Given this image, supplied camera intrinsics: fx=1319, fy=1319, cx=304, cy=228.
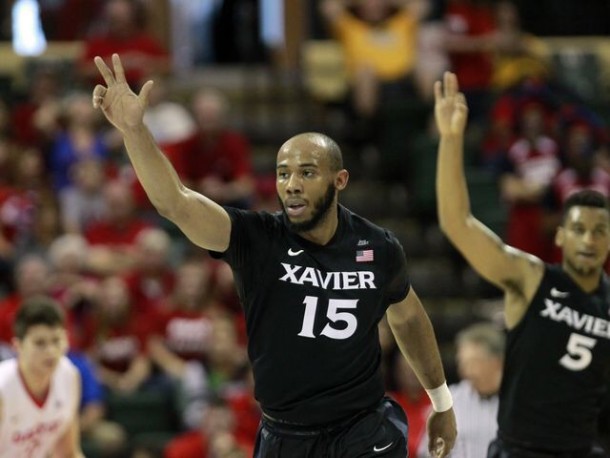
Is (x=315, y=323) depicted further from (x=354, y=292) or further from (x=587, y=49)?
(x=587, y=49)

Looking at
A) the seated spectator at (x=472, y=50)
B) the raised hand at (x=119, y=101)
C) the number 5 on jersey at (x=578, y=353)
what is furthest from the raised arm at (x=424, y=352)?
the seated spectator at (x=472, y=50)

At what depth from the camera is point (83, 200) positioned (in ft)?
37.5

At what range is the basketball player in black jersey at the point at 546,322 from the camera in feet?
20.1

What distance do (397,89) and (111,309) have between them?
400cm

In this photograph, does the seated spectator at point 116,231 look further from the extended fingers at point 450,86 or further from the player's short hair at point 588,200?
the player's short hair at point 588,200

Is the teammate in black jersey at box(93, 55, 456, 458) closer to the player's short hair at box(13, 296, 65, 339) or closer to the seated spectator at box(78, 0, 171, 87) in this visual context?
the player's short hair at box(13, 296, 65, 339)

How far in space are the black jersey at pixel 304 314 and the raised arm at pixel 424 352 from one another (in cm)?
27

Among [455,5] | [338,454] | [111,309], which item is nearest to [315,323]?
[338,454]

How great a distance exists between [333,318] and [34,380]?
215cm

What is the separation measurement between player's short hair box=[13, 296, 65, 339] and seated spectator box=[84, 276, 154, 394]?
3633 millimetres

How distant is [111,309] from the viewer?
10227 mm

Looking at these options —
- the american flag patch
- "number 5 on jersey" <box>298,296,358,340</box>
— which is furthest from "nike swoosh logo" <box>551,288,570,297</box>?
"number 5 on jersey" <box>298,296,358,340</box>

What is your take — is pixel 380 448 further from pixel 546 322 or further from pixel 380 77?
pixel 380 77

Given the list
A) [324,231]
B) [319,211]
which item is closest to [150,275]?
[324,231]
